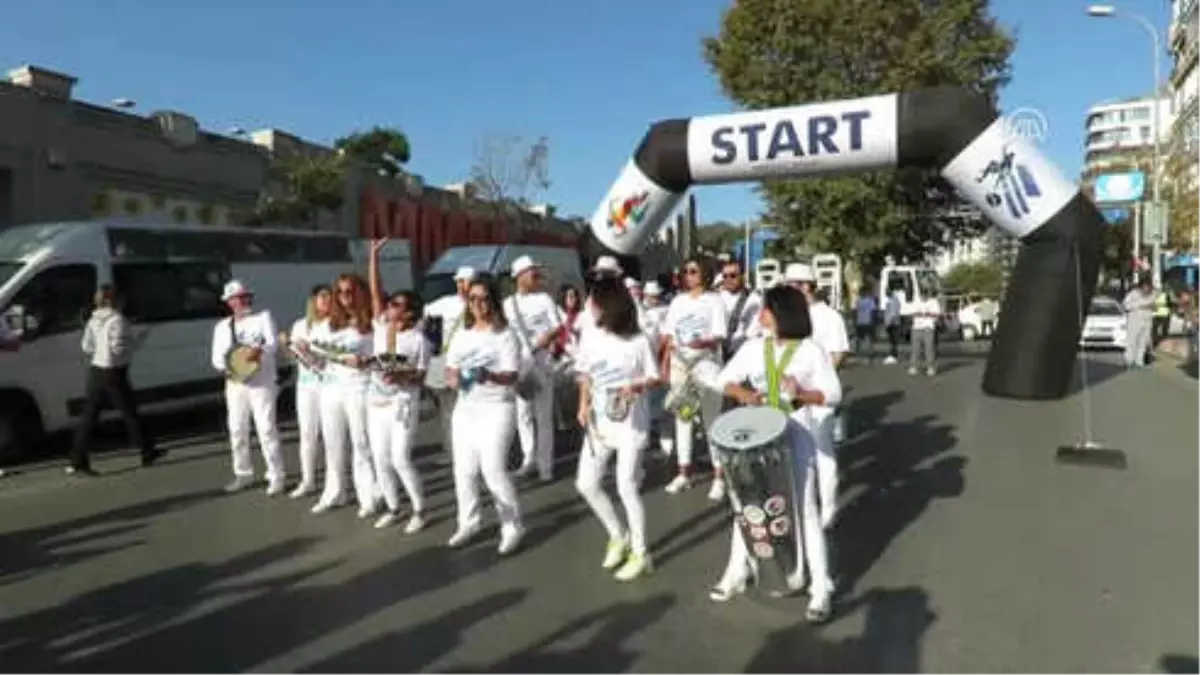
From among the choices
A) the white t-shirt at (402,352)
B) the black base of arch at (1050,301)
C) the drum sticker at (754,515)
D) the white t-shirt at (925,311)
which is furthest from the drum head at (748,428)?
the white t-shirt at (925,311)

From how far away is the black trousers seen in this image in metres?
10.6

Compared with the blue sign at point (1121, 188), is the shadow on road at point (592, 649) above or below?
below

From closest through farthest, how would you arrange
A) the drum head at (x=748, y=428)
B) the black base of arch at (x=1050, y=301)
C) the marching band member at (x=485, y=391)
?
1. the drum head at (x=748, y=428)
2. the marching band member at (x=485, y=391)
3. the black base of arch at (x=1050, y=301)

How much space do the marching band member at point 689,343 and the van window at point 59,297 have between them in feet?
21.9

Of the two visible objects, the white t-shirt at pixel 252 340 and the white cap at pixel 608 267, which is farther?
the white t-shirt at pixel 252 340

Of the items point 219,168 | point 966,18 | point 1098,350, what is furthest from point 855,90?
point 219,168

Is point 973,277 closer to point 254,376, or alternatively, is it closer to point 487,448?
point 254,376

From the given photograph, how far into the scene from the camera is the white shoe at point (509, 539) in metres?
7.08

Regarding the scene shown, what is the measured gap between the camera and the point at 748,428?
18.2ft

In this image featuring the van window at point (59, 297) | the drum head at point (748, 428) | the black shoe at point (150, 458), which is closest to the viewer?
the drum head at point (748, 428)

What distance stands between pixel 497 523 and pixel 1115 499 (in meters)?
4.55

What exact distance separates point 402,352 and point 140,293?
6.65 m

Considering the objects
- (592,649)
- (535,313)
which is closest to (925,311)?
(535,313)

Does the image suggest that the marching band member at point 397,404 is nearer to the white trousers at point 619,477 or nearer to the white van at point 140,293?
the white trousers at point 619,477
